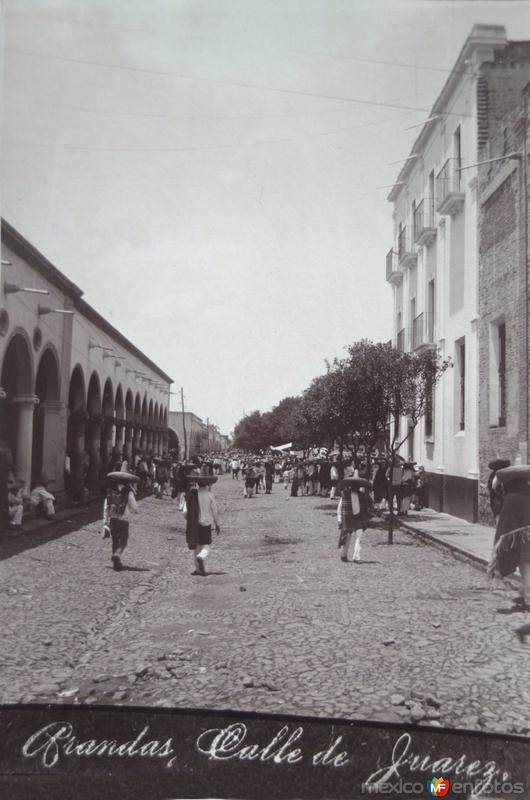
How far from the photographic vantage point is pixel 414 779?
10.4 ft

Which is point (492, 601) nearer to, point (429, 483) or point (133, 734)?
point (133, 734)

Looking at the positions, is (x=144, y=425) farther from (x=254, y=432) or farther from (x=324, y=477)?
(x=254, y=432)

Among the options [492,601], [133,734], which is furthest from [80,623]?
[492,601]

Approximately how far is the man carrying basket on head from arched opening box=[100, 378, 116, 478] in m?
0.22

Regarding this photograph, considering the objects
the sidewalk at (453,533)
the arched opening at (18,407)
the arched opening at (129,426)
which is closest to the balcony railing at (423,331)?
the sidewalk at (453,533)

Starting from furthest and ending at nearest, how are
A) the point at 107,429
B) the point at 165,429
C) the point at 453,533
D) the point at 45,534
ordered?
the point at 453,533 → the point at 165,429 → the point at 107,429 → the point at 45,534

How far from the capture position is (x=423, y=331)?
1708cm

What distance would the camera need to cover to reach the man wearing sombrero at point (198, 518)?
809 centimetres

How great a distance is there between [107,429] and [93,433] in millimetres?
338

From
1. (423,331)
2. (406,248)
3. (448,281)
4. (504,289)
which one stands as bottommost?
(504,289)

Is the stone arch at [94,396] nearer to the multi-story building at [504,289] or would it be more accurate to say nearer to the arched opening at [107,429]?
the arched opening at [107,429]

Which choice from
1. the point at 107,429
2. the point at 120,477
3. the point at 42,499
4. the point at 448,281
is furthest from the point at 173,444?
the point at 448,281

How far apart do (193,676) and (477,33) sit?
3.91 m

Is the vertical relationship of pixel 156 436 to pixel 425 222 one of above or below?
below
